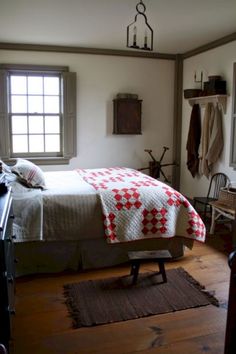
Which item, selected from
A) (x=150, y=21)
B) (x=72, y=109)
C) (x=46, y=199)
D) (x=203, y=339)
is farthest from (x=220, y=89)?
(x=203, y=339)

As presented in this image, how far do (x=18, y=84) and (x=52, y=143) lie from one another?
0.99m

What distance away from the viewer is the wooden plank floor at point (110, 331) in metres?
2.17

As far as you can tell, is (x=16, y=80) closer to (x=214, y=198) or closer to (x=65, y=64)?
(x=65, y=64)

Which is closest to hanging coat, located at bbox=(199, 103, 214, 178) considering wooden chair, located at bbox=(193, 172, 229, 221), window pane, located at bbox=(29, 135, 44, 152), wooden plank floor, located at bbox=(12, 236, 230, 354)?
wooden chair, located at bbox=(193, 172, 229, 221)

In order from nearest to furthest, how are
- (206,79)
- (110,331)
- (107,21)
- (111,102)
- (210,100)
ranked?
(110,331) < (107,21) < (210,100) < (206,79) < (111,102)

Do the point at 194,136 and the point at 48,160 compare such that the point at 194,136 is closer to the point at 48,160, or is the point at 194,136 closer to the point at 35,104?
the point at 48,160

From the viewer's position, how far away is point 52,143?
17.5ft

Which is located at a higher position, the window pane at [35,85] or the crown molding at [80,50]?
the crown molding at [80,50]

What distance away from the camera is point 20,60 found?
16.3ft

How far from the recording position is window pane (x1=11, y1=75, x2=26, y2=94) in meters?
5.02

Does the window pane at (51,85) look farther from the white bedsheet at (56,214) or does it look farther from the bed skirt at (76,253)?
the bed skirt at (76,253)

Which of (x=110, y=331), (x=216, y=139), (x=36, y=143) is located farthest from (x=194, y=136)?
(x=110, y=331)

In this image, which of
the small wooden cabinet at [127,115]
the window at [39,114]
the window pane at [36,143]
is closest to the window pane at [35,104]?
the window at [39,114]

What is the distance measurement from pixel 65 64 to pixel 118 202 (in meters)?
2.87
